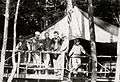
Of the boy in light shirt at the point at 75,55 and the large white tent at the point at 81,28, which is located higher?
the large white tent at the point at 81,28

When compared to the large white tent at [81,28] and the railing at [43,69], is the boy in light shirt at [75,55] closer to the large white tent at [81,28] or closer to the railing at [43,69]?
the railing at [43,69]

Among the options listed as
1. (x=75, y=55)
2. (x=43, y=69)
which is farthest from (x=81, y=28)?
(x=43, y=69)

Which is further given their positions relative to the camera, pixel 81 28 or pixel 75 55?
pixel 81 28

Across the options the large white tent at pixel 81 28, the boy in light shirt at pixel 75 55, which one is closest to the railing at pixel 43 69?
the boy in light shirt at pixel 75 55

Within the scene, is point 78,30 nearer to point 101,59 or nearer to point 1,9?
point 101,59

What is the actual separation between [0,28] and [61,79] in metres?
6.66

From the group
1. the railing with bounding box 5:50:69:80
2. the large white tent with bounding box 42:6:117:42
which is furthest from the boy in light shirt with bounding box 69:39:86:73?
the large white tent with bounding box 42:6:117:42

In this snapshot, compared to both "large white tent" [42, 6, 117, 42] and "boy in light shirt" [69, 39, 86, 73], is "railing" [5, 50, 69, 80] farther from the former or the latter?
"large white tent" [42, 6, 117, 42]

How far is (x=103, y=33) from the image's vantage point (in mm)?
14898

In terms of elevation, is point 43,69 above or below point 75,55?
below

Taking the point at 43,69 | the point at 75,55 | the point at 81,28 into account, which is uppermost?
the point at 81,28

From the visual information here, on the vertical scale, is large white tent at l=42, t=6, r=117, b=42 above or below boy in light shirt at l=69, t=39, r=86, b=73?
above

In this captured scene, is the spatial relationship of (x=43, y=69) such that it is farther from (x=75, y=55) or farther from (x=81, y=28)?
(x=81, y=28)

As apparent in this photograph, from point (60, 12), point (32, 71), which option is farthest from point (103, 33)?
point (60, 12)
